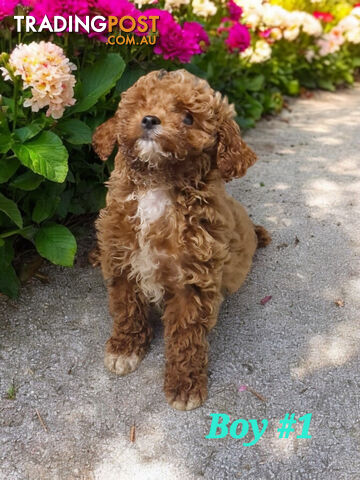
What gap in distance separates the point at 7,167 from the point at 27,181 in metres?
0.16

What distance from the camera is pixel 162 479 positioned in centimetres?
228

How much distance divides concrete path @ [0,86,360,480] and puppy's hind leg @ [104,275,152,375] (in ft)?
0.23

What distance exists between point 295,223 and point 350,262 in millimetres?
586

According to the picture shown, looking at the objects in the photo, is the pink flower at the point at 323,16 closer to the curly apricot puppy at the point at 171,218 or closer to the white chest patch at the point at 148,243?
the curly apricot puppy at the point at 171,218

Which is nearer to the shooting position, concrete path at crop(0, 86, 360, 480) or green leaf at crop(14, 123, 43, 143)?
concrete path at crop(0, 86, 360, 480)

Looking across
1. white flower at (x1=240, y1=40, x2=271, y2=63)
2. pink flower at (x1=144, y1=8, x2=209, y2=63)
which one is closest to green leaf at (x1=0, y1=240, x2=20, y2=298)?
pink flower at (x1=144, y1=8, x2=209, y2=63)

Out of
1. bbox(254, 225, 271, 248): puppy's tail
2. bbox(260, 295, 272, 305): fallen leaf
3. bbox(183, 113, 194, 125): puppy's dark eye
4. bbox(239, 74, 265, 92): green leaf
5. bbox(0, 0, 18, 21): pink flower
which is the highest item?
bbox(0, 0, 18, 21): pink flower

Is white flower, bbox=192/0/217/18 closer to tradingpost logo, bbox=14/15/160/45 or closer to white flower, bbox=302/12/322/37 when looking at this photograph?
tradingpost logo, bbox=14/15/160/45

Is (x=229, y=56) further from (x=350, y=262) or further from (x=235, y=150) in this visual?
(x=235, y=150)

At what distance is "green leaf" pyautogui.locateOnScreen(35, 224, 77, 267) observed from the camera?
2.82m

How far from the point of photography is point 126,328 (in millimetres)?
2822

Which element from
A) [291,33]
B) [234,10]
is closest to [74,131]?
[234,10]

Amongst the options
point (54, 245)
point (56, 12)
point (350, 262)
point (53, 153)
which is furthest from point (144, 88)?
point (350, 262)

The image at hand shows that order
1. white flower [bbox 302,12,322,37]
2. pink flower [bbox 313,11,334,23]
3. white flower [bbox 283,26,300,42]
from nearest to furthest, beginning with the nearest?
white flower [bbox 283,26,300,42] < white flower [bbox 302,12,322,37] < pink flower [bbox 313,11,334,23]
